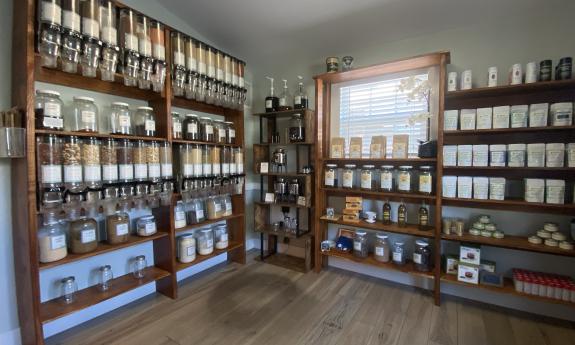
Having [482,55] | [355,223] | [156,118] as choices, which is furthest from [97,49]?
[482,55]

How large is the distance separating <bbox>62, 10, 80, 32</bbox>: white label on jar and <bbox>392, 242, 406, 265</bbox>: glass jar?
8.63 feet

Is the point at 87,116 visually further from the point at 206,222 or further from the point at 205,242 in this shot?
the point at 205,242

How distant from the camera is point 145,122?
1.79m

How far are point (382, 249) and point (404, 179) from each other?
64 cm

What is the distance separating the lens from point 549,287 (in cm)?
162

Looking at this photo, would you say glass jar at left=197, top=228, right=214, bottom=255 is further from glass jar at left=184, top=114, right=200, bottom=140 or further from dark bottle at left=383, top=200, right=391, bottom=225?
dark bottle at left=383, top=200, right=391, bottom=225

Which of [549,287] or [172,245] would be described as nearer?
[549,287]

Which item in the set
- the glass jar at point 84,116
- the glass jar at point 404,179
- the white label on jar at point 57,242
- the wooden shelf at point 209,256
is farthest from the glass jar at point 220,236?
the glass jar at point 404,179

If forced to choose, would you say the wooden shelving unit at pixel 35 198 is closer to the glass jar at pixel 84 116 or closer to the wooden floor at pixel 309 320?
the glass jar at pixel 84 116

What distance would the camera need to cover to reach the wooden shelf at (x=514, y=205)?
1.63 m

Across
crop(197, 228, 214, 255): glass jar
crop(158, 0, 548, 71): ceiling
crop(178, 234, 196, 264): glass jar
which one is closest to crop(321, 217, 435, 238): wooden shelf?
crop(197, 228, 214, 255): glass jar

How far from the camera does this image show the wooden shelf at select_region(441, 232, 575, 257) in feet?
5.22

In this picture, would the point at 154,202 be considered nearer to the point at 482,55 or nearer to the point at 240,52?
the point at 240,52

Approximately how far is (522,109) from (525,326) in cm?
145
